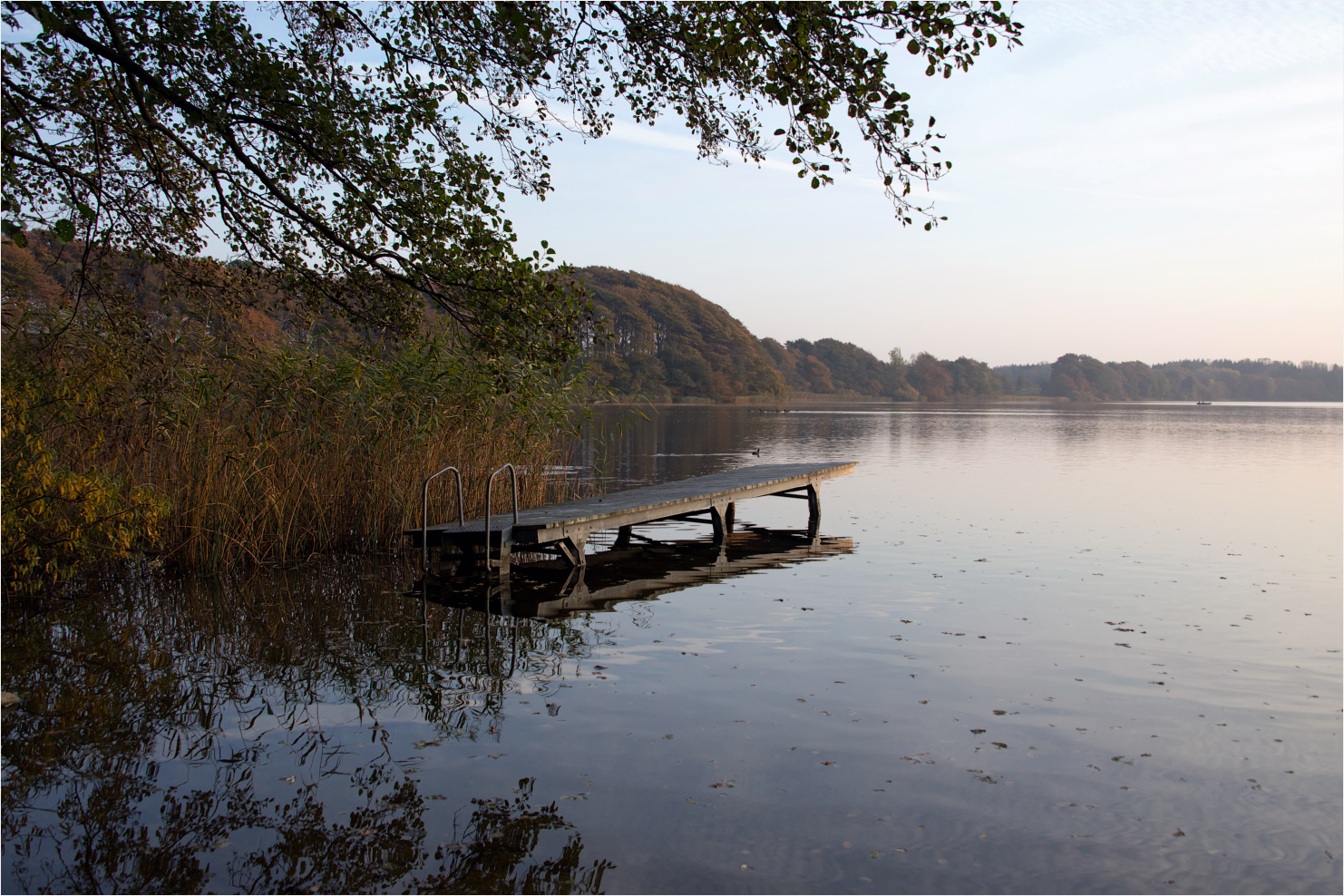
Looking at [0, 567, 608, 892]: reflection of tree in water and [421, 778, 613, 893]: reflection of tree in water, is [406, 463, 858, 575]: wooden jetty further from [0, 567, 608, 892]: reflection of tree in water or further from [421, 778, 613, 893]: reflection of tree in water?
[421, 778, 613, 893]: reflection of tree in water

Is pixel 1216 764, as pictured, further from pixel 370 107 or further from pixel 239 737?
pixel 370 107

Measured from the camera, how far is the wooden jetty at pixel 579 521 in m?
8.47

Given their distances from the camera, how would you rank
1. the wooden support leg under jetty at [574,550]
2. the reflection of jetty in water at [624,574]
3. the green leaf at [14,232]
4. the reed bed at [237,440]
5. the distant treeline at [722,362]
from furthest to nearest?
the distant treeline at [722,362] → the wooden support leg under jetty at [574,550] → the reflection of jetty in water at [624,574] → the reed bed at [237,440] → the green leaf at [14,232]

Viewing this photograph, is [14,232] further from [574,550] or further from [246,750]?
[574,550]

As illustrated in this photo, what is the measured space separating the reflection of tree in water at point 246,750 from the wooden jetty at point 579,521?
1.32 meters

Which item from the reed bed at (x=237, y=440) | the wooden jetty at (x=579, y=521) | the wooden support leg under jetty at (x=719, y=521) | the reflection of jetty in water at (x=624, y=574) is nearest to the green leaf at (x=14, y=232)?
the reed bed at (x=237, y=440)

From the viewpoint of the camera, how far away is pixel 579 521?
885 cm

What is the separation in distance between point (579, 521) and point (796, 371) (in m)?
125

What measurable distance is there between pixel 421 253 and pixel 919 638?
4941mm

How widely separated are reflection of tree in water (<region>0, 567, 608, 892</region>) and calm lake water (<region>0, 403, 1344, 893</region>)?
→ 0.02 metres

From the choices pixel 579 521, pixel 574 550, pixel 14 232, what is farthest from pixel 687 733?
pixel 14 232

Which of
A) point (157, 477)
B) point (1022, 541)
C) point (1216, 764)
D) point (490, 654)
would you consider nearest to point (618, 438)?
point (1022, 541)

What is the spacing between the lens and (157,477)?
8.30m

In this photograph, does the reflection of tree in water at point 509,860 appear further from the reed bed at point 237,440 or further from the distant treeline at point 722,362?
the distant treeline at point 722,362
